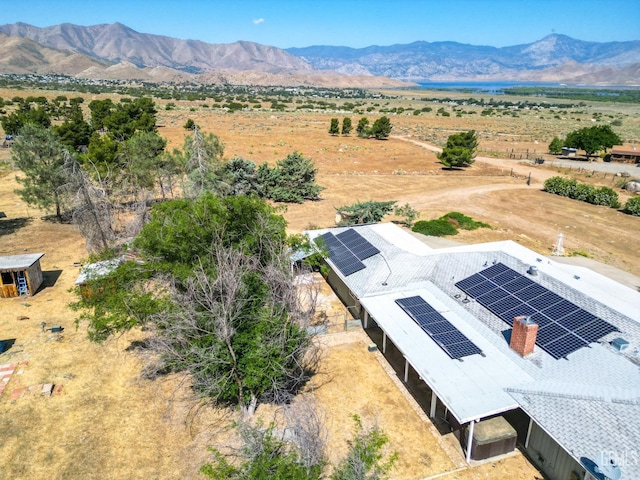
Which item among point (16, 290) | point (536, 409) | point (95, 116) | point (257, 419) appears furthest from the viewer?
point (95, 116)

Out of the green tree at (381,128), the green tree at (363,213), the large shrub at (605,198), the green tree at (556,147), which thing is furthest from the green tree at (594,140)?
the green tree at (363,213)

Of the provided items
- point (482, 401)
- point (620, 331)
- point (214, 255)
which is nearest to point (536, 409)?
point (482, 401)

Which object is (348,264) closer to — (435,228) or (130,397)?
(130,397)

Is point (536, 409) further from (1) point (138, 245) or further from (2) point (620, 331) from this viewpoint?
(1) point (138, 245)

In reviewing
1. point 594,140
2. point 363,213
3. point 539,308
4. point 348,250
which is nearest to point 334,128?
point 594,140

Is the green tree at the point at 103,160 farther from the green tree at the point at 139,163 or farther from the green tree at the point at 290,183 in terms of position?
the green tree at the point at 290,183

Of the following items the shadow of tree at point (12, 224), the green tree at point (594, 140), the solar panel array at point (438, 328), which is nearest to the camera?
the solar panel array at point (438, 328)

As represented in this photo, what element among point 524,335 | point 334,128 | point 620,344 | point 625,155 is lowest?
point 620,344
